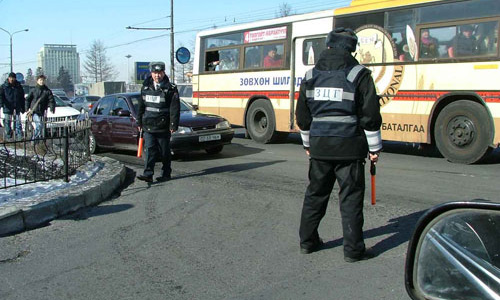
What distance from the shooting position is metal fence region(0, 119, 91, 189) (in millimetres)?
7109

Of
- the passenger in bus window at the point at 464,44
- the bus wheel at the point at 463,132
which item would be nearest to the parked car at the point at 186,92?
the bus wheel at the point at 463,132

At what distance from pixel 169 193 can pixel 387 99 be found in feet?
18.2

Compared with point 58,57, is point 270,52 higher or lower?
lower

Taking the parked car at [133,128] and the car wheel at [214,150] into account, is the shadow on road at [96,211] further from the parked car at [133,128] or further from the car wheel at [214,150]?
the car wheel at [214,150]

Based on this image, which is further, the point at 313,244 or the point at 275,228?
the point at 275,228

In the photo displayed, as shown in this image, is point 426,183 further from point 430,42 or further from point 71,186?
point 71,186

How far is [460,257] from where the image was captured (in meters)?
1.75

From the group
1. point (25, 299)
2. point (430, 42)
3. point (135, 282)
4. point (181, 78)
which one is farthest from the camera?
point (181, 78)

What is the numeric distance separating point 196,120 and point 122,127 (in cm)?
177

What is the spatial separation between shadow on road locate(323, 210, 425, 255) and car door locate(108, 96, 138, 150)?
671cm

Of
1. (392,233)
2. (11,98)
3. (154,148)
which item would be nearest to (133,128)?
(154,148)

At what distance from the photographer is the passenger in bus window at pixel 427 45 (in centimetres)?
952

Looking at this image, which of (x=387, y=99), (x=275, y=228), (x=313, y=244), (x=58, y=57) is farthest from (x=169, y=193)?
(x=58, y=57)

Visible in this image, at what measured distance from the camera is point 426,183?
7.51 m
